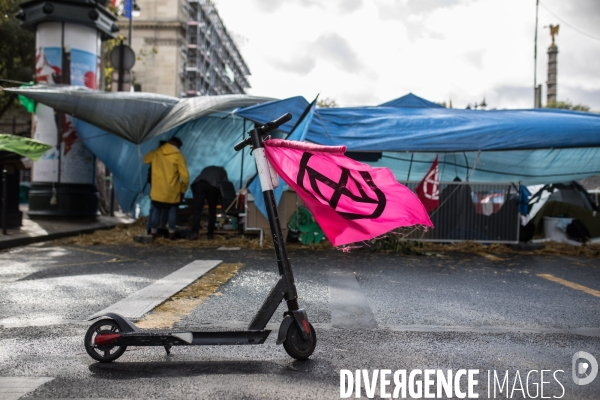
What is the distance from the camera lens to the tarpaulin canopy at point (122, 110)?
11234 millimetres

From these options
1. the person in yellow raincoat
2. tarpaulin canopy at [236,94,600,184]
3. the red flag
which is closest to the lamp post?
the person in yellow raincoat

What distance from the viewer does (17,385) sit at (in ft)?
10.4

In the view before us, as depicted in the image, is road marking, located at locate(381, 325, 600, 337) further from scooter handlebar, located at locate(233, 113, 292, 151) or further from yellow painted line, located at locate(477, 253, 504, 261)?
yellow painted line, located at locate(477, 253, 504, 261)

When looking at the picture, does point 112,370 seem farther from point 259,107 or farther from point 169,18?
point 169,18

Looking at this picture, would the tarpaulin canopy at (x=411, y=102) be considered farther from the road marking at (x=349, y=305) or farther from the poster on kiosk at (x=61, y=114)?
the road marking at (x=349, y=305)

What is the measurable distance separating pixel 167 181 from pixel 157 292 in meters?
5.60

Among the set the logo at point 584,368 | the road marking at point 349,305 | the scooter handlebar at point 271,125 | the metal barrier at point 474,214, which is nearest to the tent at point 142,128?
the metal barrier at point 474,214

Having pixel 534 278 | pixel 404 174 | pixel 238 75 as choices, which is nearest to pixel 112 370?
pixel 534 278

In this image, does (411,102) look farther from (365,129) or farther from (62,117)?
(62,117)

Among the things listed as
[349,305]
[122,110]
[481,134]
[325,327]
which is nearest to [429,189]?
[481,134]

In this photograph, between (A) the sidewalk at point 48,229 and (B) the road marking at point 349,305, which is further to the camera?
(A) the sidewalk at point 48,229

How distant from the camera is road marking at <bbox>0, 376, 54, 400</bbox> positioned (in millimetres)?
3024

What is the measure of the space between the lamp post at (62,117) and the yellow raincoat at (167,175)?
3.22 meters

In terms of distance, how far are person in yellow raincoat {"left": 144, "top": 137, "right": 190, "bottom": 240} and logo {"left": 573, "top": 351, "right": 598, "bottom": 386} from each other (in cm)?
873
